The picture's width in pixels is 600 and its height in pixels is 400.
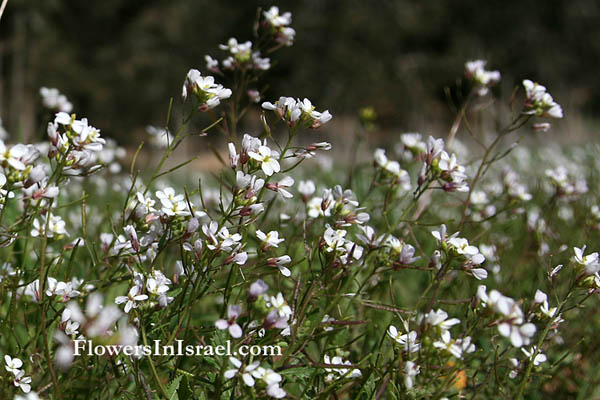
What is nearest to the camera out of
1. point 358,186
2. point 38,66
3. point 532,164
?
point 358,186

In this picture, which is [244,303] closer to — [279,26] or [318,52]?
[279,26]

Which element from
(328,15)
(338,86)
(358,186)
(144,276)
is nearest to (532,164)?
(358,186)

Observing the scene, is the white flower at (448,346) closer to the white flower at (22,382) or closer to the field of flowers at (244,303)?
the field of flowers at (244,303)

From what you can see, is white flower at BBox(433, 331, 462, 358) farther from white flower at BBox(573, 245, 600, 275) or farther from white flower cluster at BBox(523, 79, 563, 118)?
white flower cluster at BBox(523, 79, 563, 118)

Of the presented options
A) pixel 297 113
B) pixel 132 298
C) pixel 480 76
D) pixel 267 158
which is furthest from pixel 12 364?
pixel 480 76

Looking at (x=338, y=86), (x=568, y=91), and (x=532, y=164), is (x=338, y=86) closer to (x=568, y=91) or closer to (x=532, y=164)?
(x=568, y=91)

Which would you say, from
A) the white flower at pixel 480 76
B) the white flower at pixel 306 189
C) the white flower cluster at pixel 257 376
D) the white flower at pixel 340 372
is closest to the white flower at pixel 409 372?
the white flower at pixel 340 372
